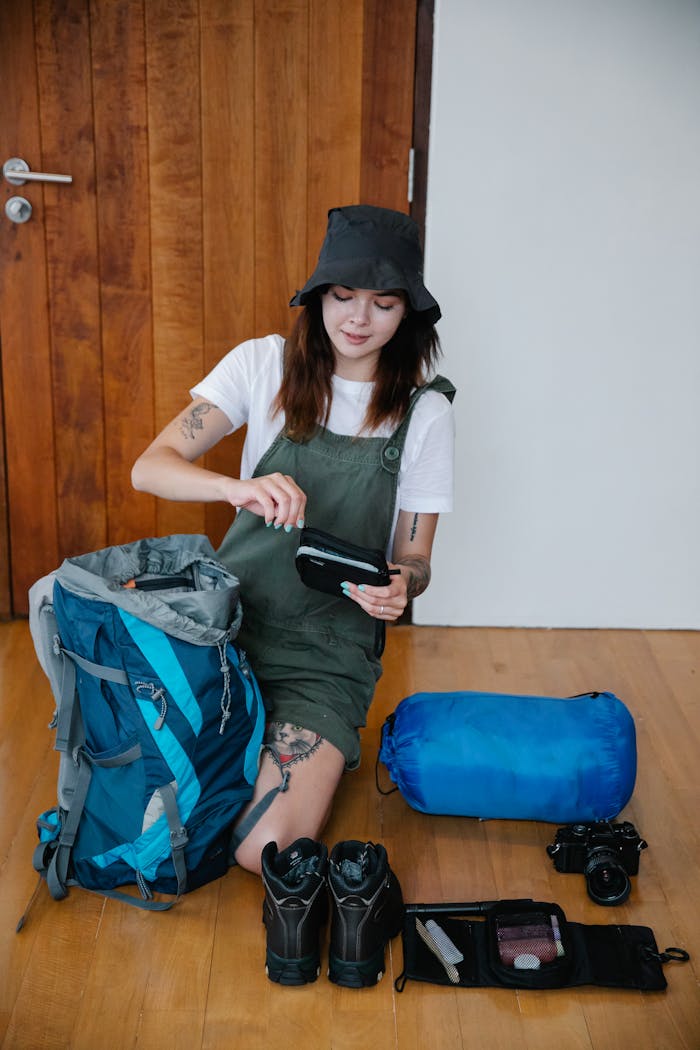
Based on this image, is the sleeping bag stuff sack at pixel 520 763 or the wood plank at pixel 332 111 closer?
the sleeping bag stuff sack at pixel 520 763

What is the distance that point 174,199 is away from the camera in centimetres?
280

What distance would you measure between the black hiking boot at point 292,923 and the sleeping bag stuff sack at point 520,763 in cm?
42

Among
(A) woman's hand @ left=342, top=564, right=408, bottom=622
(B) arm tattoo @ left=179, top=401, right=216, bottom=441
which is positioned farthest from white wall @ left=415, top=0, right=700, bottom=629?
(A) woman's hand @ left=342, top=564, right=408, bottom=622

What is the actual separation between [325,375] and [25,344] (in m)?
1.06

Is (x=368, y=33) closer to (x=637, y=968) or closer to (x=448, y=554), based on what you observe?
(x=448, y=554)

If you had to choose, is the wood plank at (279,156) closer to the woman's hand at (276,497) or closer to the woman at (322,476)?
the woman at (322,476)

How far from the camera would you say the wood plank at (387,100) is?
2.71 m

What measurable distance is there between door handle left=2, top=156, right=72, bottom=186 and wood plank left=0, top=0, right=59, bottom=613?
2cm

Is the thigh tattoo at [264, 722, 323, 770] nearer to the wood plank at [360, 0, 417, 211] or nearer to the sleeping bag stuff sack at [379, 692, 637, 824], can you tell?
the sleeping bag stuff sack at [379, 692, 637, 824]

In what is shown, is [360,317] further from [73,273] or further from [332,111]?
[73,273]

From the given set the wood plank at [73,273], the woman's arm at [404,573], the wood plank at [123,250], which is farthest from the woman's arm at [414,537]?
the wood plank at [73,273]

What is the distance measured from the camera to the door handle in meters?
2.74

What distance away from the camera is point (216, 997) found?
1.83 meters

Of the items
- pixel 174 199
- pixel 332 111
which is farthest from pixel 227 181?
pixel 332 111
